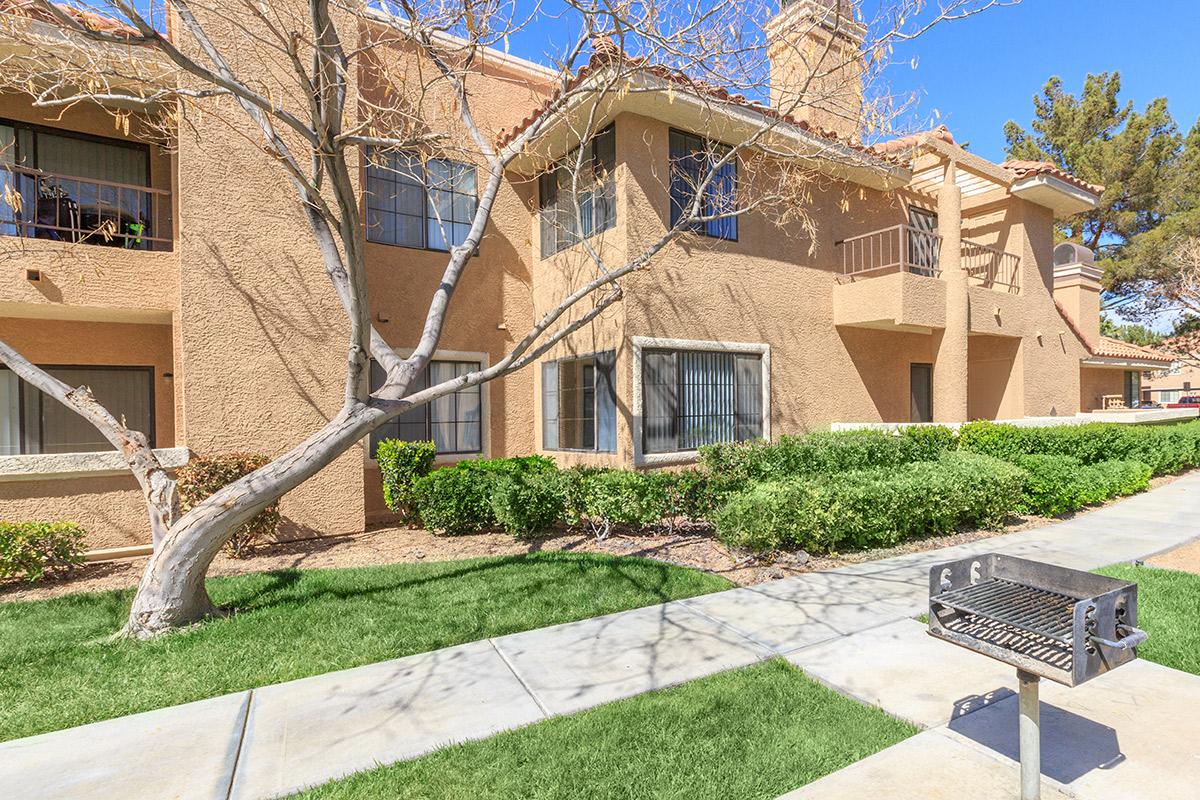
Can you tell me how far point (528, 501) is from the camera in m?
8.05

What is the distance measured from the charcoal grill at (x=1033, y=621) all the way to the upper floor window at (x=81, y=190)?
421 inches

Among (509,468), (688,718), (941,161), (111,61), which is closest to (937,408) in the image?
(941,161)

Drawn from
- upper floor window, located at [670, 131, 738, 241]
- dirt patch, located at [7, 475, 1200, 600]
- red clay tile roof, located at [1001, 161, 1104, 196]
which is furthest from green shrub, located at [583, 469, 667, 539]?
red clay tile roof, located at [1001, 161, 1104, 196]

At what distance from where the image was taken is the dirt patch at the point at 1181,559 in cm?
659

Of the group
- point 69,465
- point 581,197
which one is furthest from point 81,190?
point 581,197

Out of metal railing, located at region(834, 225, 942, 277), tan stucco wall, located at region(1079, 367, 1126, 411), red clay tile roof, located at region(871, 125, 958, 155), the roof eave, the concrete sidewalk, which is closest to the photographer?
the concrete sidewalk

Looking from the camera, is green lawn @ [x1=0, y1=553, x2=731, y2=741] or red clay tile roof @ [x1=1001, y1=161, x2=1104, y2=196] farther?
red clay tile roof @ [x1=1001, y1=161, x2=1104, y2=196]

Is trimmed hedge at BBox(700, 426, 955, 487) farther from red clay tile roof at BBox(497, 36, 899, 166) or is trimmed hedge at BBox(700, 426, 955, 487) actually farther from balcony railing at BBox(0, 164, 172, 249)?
balcony railing at BBox(0, 164, 172, 249)

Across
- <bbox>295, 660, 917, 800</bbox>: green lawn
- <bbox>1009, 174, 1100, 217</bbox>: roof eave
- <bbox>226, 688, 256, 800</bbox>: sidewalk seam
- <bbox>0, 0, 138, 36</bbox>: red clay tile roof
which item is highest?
<bbox>1009, 174, 1100, 217</bbox>: roof eave

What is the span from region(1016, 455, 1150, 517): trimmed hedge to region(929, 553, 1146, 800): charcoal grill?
751 centimetres

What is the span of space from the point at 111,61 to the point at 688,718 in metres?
8.46

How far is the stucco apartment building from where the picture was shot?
8055 mm

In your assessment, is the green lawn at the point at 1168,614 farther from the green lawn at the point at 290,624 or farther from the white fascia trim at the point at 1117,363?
the white fascia trim at the point at 1117,363

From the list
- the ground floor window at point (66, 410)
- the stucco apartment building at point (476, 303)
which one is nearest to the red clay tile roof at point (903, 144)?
the stucco apartment building at point (476, 303)
